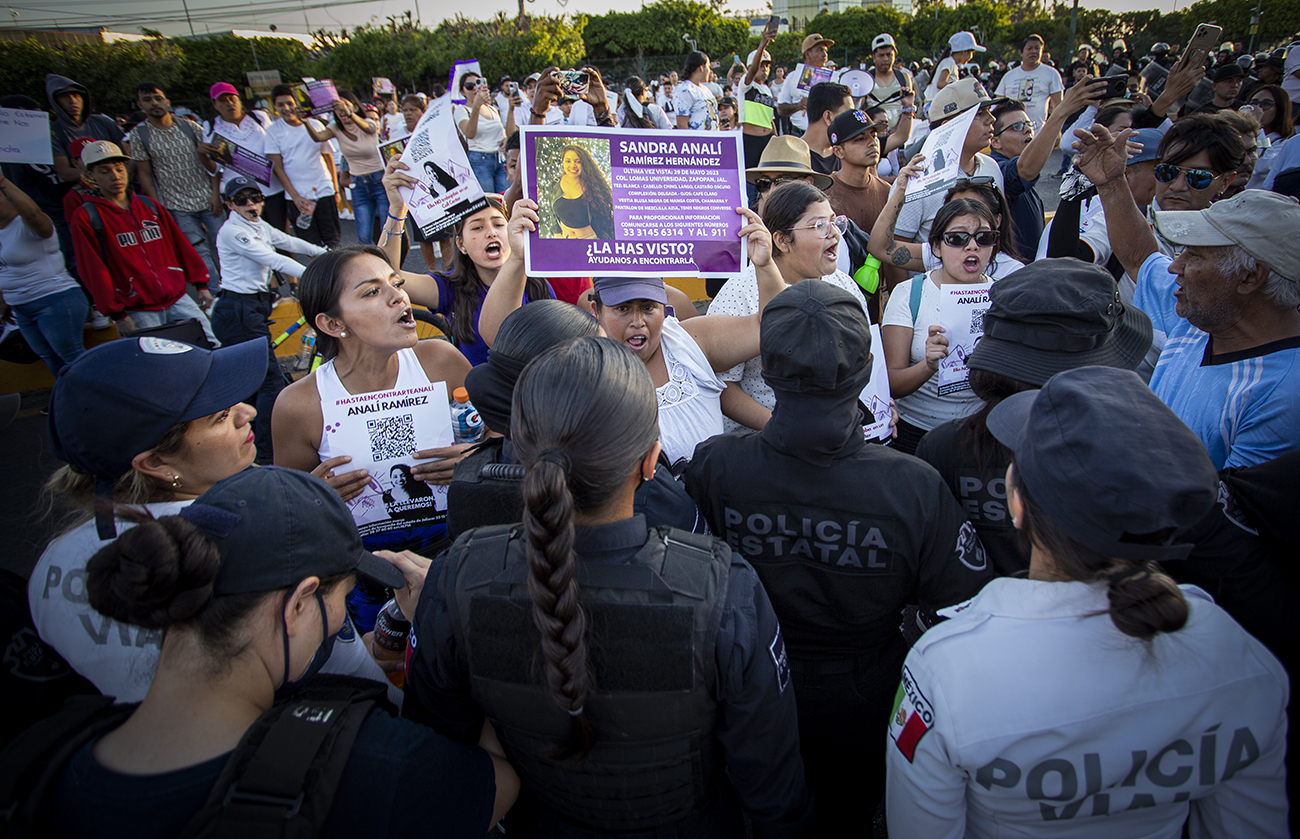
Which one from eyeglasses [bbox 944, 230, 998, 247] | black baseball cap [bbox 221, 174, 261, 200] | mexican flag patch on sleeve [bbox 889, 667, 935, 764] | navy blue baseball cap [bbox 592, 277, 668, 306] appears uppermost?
black baseball cap [bbox 221, 174, 261, 200]

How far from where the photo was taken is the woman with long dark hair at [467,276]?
340 centimetres

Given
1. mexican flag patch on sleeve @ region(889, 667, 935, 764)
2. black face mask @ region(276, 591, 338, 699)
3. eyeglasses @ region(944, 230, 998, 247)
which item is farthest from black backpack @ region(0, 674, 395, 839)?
eyeglasses @ region(944, 230, 998, 247)

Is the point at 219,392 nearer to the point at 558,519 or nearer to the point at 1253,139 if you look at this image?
the point at 558,519

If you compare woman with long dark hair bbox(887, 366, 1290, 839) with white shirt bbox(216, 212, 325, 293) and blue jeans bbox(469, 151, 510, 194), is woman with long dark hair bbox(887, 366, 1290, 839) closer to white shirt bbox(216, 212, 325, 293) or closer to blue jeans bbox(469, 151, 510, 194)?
white shirt bbox(216, 212, 325, 293)

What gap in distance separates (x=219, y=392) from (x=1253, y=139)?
18.2 ft

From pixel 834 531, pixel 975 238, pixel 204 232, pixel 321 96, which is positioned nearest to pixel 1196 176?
pixel 975 238

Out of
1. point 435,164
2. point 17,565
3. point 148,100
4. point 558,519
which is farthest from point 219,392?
point 148,100

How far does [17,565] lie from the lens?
408 cm

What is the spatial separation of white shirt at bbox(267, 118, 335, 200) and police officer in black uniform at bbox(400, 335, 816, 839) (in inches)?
387

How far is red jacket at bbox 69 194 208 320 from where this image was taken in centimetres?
545

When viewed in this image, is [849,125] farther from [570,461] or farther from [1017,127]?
[570,461]

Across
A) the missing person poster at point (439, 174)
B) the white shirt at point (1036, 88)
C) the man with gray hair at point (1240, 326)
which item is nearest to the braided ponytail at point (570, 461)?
the man with gray hair at point (1240, 326)

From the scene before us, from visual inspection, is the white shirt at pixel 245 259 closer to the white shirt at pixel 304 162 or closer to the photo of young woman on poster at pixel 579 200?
the photo of young woman on poster at pixel 579 200

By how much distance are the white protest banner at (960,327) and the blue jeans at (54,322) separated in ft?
22.6
